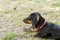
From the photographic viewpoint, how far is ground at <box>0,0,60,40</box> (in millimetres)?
5984

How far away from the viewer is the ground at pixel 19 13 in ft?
19.6

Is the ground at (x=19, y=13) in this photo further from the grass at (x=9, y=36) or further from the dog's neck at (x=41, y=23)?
the dog's neck at (x=41, y=23)

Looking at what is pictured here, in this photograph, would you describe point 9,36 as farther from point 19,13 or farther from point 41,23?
point 19,13

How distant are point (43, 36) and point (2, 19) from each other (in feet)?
5.63

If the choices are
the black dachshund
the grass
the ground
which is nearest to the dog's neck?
the black dachshund

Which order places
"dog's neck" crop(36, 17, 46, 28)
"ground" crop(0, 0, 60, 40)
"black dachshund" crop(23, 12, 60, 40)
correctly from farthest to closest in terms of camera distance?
"ground" crop(0, 0, 60, 40) → "dog's neck" crop(36, 17, 46, 28) → "black dachshund" crop(23, 12, 60, 40)

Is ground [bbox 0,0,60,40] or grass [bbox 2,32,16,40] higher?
ground [bbox 0,0,60,40]

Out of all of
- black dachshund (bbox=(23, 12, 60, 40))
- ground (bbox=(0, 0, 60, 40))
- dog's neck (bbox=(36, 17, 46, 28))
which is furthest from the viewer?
ground (bbox=(0, 0, 60, 40))

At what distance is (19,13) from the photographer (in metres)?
7.38

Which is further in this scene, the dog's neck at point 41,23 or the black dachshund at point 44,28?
the dog's neck at point 41,23

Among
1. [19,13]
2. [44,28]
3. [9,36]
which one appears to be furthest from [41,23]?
[19,13]

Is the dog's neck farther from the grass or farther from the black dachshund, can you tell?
the grass

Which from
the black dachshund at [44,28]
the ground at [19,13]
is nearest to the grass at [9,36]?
the ground at [19,13]

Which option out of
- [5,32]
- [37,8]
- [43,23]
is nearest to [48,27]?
[43,23]
